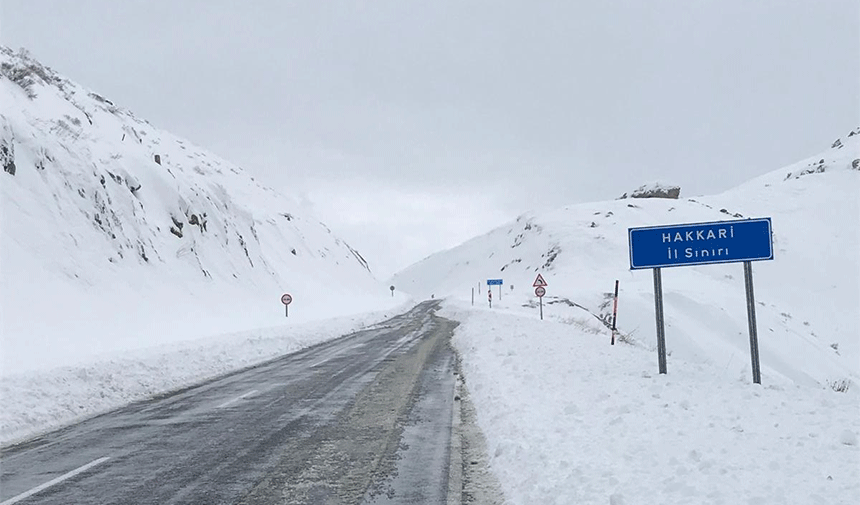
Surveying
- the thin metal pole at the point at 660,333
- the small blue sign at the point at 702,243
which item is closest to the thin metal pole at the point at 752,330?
the small blue sign at the point at 702,243

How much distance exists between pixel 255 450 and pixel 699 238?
9.87 metres

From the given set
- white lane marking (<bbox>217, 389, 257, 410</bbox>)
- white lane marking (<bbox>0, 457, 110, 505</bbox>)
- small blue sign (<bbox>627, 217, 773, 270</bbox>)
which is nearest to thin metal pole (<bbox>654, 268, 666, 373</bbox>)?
small blue sign (<bbox>627, 217, 773, 270</bbox>)

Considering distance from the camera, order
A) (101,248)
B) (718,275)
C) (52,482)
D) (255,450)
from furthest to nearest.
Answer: (718,275) < (101,248) < (255,450) < (52,482)

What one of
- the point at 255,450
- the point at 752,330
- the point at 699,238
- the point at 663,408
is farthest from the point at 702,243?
the point at 255,450

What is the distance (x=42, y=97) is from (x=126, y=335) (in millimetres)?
29278

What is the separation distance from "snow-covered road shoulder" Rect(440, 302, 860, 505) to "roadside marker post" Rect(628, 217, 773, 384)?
47.2 inches

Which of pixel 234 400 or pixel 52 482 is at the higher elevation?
pixel 234 400

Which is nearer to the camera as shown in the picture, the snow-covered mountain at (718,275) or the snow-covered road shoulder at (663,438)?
the snow-covered road shoulder at (663,438)

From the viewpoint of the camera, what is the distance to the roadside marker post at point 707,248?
488 inches

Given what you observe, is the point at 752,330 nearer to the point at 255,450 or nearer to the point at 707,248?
the point at 707,248

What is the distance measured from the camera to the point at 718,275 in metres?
66.1

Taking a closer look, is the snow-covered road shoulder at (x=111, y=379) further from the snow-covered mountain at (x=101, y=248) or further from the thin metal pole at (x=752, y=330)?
the thin metal pole at (x=752, y=330)

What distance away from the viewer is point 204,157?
93250mm

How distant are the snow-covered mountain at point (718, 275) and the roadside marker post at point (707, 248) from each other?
2003mm
